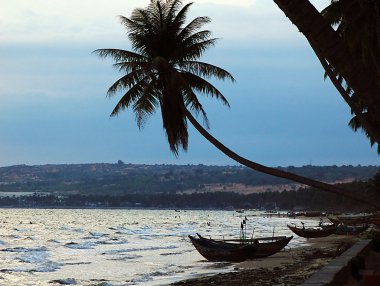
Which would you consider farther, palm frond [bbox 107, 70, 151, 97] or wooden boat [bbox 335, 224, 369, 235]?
wooden boat [bbox 335, 224, 369, 235]

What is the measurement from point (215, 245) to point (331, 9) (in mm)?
15773

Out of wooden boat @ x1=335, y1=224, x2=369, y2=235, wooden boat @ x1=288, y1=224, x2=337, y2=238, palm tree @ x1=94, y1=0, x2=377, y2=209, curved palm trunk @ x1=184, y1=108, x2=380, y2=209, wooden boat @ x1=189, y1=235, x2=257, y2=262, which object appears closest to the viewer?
curved palm trunk @ x1=184, y1=108, x2=380, y2=209

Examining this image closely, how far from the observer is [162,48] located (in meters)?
21.9

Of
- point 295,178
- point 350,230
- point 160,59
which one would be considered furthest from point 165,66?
point 350,230

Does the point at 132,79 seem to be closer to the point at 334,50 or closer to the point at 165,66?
the point at 165,66

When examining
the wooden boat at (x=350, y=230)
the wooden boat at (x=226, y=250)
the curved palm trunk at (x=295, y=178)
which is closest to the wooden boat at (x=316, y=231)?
the wooden boat at (x=350, y=230)

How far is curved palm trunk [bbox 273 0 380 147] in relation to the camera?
6094 millimetres

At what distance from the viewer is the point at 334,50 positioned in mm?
6160

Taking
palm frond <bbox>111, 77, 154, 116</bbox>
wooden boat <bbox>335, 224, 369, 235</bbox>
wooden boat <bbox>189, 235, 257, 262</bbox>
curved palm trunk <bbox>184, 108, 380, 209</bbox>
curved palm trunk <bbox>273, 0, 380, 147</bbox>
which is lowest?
wooden boat <bbox>189, 235, 257, 262</bbox>

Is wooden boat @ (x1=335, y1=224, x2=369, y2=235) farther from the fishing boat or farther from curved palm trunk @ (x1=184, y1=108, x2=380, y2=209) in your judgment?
curved palm trunk @ (x1=184, y1=108, x2=380, y2=209)

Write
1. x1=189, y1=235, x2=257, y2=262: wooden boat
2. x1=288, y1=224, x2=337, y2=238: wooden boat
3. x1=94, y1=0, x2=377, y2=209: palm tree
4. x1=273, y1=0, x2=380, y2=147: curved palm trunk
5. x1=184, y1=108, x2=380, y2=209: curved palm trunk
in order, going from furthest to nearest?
x1=288, y1=224, x2=337, y2=238: wooden boat, x1=189, y1=235, x2=257, y2=262: wooden boat, x1=94, y1=0, x2=377, y2=209: palm tree, x1=184, y1=108, x2=380, y2=209: curved palm trunk, x1=273, y1=0, x2=380, y2=147: curved palm trunk

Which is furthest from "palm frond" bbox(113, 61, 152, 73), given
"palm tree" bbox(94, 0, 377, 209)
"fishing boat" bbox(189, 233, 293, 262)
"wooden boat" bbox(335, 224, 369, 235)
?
"wooden boat" bbox(335, 224, 369, 235)

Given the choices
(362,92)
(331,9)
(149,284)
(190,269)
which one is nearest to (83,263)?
(190,269)

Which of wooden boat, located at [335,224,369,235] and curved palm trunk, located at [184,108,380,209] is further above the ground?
curved palm trunk, located at [184,108,380,209]
